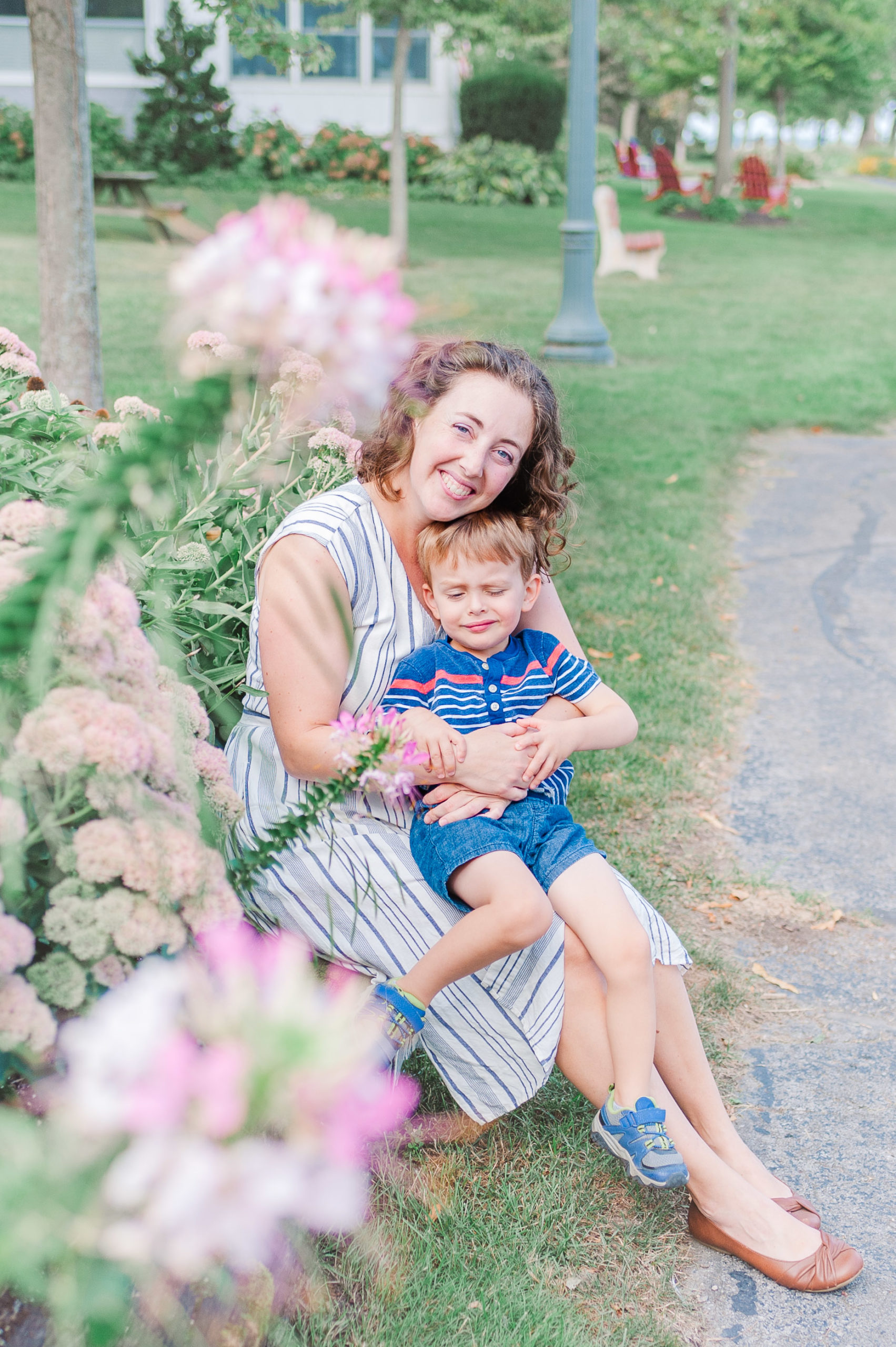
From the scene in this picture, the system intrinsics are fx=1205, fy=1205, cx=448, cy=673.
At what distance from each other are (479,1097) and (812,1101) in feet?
2.53

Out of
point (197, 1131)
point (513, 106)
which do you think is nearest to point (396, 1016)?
point (197, 1131)

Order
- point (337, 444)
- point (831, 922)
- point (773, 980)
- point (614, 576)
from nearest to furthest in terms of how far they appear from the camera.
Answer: point (337, 444) → point (773, 980) → point (831, 922) → point (614, 576)

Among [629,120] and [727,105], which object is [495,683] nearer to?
[727,105]

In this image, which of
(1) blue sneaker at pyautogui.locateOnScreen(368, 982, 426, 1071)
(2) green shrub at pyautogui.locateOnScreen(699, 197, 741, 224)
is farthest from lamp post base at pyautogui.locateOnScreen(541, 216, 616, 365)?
(2) green shrub at pyautogui.locateOnScreen(699, 197, 741, 224)

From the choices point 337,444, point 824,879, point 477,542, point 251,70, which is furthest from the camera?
point 251,70

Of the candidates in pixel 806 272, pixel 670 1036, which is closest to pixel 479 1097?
pixel 670 1036

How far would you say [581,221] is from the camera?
905 cm

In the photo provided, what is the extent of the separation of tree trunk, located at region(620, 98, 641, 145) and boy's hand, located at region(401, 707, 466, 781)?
4080 cm

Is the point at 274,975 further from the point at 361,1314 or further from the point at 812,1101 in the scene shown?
the point at 812,1101

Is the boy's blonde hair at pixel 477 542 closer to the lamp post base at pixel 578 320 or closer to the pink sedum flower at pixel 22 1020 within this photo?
the pink sedum flower at pixel 22 1020

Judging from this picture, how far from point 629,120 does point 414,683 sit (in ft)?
140

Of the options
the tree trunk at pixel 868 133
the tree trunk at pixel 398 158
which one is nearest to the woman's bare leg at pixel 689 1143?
the tree trunk at pixel 398 158

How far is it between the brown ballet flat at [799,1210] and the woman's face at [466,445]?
4.32ft

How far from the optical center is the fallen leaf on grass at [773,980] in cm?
283
